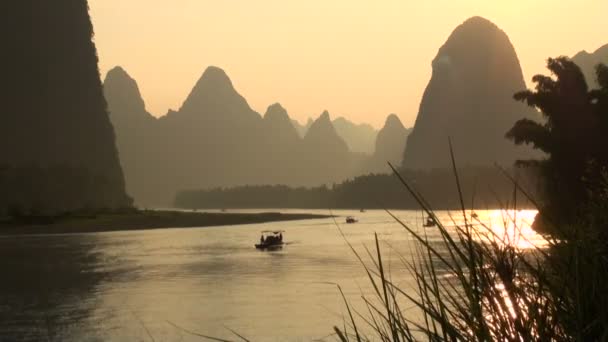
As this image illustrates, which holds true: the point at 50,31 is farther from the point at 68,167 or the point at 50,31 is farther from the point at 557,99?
the point at 557,99

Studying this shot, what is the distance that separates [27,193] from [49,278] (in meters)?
56.4

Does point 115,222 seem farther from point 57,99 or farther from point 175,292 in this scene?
point 175,292

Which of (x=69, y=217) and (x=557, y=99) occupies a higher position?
(x=557, y=99)

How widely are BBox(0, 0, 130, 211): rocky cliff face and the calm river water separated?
5429 cm

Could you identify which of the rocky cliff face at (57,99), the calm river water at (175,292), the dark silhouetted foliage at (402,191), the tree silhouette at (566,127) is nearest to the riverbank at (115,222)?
the rocky cliff face at (57,99)

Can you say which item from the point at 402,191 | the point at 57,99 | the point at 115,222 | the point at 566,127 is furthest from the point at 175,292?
the point at 402,191

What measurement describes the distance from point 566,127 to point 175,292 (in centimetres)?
1828

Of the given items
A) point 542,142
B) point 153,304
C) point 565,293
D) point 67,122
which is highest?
point 67,122

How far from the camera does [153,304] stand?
2425 cm

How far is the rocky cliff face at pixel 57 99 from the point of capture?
336 ft

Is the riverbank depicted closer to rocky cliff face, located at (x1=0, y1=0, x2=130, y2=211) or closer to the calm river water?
rocky cliff face, located at (x1=0, y1=0, x2=130, y2=211)

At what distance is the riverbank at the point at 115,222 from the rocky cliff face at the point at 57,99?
763 centimetres

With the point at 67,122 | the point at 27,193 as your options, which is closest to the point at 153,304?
the point at 27,193

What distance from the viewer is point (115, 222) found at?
3346 inches
